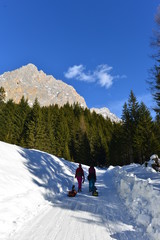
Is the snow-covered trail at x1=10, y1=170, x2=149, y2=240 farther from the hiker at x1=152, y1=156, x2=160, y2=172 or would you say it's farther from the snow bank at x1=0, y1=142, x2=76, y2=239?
the hiker at x1=152, y1=156, x2=160, y2=172

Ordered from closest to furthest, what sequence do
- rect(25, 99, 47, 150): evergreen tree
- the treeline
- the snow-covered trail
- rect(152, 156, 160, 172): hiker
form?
the snow-covered trail → rect(152, 156, 160, 172): hiker → the treeline → rect(25, 99, 47, 150): evergreen tree

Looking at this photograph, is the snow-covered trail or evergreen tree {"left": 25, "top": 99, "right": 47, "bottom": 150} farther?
evergreen tree {"left": 25, "top": 99, "right": 47, "bottom": 150}

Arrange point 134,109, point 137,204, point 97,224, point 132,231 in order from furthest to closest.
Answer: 1. point 134,109
2. point 137,204
3. point 97,224
4. point 132,231

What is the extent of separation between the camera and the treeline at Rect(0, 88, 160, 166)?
34.7m

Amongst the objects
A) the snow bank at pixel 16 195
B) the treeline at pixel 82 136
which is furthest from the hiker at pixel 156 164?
the treeline at pixel 82 136

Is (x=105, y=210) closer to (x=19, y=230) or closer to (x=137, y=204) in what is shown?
(x=137, y=204)

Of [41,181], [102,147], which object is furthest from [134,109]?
[41,181]

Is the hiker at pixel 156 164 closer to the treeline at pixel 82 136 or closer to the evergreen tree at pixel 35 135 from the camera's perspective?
the treeline at pixel 82 136

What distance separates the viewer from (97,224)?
17.5ft

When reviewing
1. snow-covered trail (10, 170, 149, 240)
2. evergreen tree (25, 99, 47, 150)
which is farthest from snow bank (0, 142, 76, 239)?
evergreen tree (25, 99, 47, 150)

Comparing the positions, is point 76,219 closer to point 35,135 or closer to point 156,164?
point 156,164

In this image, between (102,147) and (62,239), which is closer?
(62,239)

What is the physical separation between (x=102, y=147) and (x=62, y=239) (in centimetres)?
4955

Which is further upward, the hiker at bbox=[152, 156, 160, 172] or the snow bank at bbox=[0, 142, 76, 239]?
the hiker at bbox=[152, 156, 160, 172]
